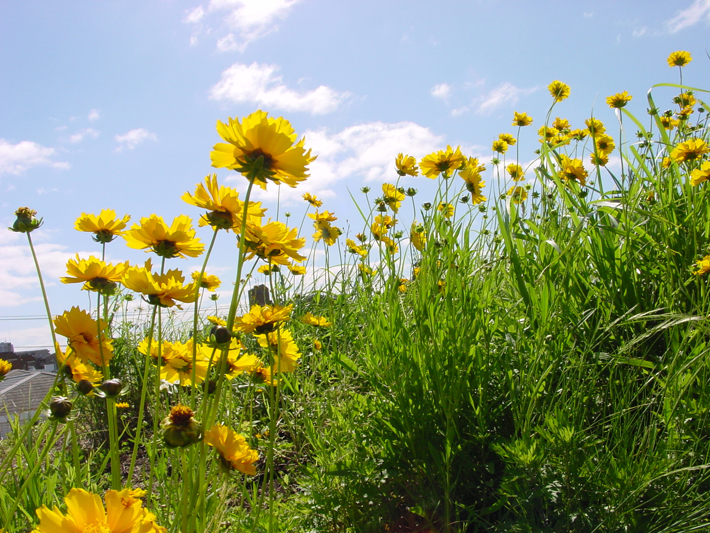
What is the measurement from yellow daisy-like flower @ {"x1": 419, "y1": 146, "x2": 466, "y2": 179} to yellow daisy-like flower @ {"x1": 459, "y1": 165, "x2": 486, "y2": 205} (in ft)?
0.54

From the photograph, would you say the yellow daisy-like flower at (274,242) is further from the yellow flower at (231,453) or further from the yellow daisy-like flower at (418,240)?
the yellow daisy-like flower at (418,240)

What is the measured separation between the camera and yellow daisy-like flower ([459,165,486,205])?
7.09ft

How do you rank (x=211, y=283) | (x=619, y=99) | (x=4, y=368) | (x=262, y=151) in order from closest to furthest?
1. (x=262, y=151)
2. (x=4, y=368)
3. (x=211, y=283)
4. (x=619, y=99)

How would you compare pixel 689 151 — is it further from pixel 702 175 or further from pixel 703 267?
pixel 703 267

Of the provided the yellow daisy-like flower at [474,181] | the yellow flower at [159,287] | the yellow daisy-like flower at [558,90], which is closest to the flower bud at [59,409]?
the yellow flower at [159,287]

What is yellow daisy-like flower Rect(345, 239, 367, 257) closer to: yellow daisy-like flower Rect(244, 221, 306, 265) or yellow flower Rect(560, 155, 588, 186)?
yellow flower Rect(560, 155, 588, 186)

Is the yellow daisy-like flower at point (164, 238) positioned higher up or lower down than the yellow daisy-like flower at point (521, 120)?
lower down

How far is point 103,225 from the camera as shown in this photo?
1086 millimetres

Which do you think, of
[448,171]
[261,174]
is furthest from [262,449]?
[261,174]

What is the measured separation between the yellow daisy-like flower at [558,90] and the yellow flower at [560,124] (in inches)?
6.9

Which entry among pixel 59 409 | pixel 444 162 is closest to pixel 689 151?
pixel 444 162

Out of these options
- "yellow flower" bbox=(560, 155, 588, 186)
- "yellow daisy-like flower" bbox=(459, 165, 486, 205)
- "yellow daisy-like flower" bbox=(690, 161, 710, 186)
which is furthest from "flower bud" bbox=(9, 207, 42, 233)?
"yellow flower" bbox=(560, 155, 588, 186)

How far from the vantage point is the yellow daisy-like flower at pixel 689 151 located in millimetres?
1918

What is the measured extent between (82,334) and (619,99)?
309 cm
